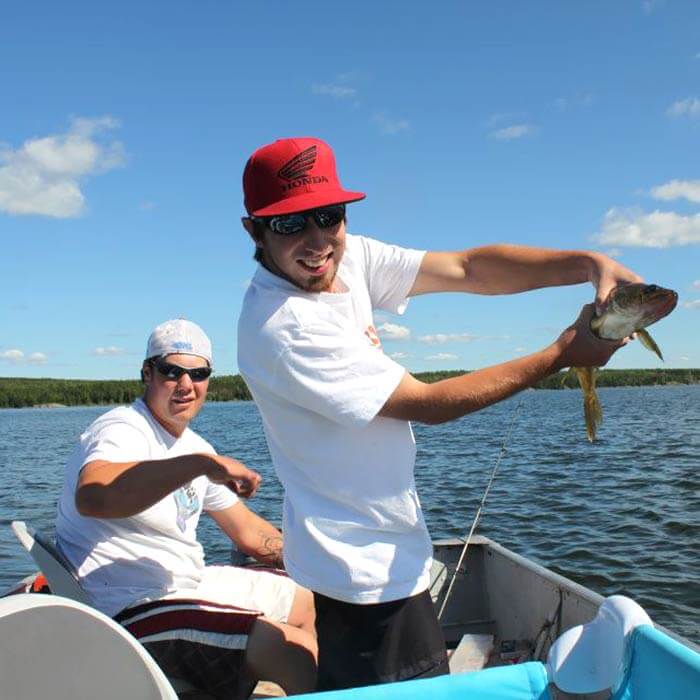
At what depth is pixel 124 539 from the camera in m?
3.64

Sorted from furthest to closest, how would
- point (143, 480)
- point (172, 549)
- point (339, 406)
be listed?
point (172, 549), point (143, 480), point (339, 406)

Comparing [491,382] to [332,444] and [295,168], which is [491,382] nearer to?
[332,444]

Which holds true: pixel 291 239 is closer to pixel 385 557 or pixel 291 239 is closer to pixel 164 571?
pixel 385 557

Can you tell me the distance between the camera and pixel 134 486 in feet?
10.2

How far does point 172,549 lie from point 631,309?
245cm

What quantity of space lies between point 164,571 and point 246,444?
29.6m

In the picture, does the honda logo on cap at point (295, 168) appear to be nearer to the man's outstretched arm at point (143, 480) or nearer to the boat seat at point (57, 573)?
the man's outstretched arm at point (143, 480)

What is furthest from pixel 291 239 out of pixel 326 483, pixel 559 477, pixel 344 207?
pixel 559 477

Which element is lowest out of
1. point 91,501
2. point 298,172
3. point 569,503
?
point 569,503

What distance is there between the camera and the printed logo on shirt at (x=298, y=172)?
96.1 inches

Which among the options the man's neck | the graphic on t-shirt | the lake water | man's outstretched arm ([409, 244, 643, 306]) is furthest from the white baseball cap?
the lake water

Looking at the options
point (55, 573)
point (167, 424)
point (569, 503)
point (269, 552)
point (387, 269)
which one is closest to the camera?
point (387, 269)

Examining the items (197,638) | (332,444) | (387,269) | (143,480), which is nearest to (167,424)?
(143,480)

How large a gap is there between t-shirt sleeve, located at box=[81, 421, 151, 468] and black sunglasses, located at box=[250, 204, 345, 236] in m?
1.58
